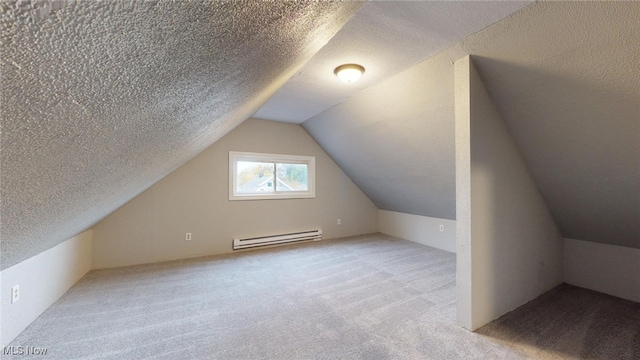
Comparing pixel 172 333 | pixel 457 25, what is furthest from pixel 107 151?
pixel 457 25

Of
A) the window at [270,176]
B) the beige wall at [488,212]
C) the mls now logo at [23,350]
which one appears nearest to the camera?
the mls now logo at [23,350]

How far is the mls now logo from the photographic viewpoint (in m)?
1.58

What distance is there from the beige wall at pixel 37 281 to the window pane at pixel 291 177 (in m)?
2.64

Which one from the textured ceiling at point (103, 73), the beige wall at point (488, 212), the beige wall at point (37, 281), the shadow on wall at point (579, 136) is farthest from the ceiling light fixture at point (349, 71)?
the beige wall at point (37, 281)

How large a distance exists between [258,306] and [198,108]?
1791 mm

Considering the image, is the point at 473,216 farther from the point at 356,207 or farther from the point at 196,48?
the point at 356,207

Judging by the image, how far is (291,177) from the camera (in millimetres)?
4531

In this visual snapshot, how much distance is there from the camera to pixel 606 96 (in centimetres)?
164

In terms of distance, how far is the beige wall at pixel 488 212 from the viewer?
1.87m

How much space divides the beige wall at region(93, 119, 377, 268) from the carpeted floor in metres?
0.41

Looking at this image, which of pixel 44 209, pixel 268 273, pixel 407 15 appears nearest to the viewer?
pixel 44 209

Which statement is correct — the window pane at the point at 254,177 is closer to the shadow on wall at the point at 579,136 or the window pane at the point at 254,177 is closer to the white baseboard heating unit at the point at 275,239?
the white baseboard heating unit at the point at 275,239

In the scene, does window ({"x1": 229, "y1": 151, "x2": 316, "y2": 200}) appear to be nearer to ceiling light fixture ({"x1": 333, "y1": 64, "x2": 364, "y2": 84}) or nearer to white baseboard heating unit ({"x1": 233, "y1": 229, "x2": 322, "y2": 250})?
white baseboard heating unit ({"x1": 233, "y1": 229, "x2": 322, "y2": 250})

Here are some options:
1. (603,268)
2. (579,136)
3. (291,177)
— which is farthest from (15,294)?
(603,268)
